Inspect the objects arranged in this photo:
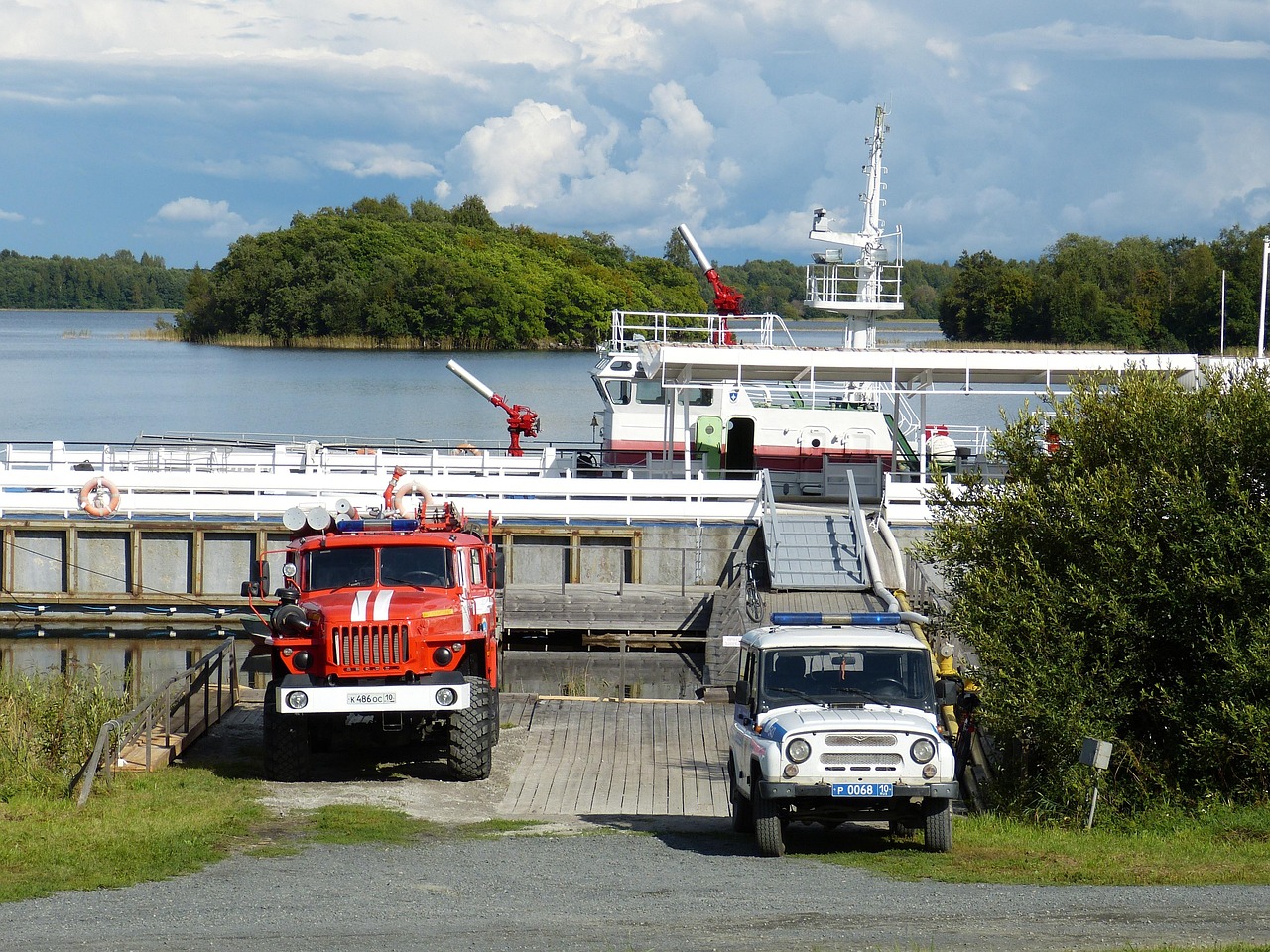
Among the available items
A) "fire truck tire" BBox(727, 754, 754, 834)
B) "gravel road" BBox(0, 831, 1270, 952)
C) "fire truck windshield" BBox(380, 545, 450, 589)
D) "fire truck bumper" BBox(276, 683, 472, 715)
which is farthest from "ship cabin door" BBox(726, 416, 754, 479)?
"gravel road" BBox(0, 831, 1270, 952)

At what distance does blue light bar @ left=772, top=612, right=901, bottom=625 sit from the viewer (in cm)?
1304

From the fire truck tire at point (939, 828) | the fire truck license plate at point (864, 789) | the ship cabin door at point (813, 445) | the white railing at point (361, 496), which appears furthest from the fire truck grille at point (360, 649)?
the ship cabin door at point (813, 445)

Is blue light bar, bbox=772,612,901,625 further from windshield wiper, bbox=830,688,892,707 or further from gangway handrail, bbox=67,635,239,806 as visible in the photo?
gangway handrail, bbox=67,635,239,806

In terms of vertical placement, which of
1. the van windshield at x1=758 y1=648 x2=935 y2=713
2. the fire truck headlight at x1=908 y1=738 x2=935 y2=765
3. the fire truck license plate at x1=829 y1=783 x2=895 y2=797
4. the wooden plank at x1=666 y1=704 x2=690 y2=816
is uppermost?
the van windshield at x1=758 y1=648 x2=935 y2=713

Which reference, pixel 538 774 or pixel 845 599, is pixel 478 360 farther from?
pixel 538 774

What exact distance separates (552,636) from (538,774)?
956cm

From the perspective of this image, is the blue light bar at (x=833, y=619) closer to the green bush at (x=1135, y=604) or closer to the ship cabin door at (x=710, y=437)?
the green bush at (x=1135, y=604)

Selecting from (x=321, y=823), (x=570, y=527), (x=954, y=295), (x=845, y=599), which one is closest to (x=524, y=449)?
(x=570, y=527)

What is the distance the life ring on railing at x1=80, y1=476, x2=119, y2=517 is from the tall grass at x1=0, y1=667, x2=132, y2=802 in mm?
12706

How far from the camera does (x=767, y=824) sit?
11703 mm

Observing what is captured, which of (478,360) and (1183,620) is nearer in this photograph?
(1183,620)

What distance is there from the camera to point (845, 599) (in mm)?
23922

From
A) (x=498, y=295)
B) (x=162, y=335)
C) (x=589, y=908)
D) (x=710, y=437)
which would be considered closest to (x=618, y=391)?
(x=710, y=437)

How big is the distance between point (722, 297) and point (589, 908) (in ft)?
83.2
